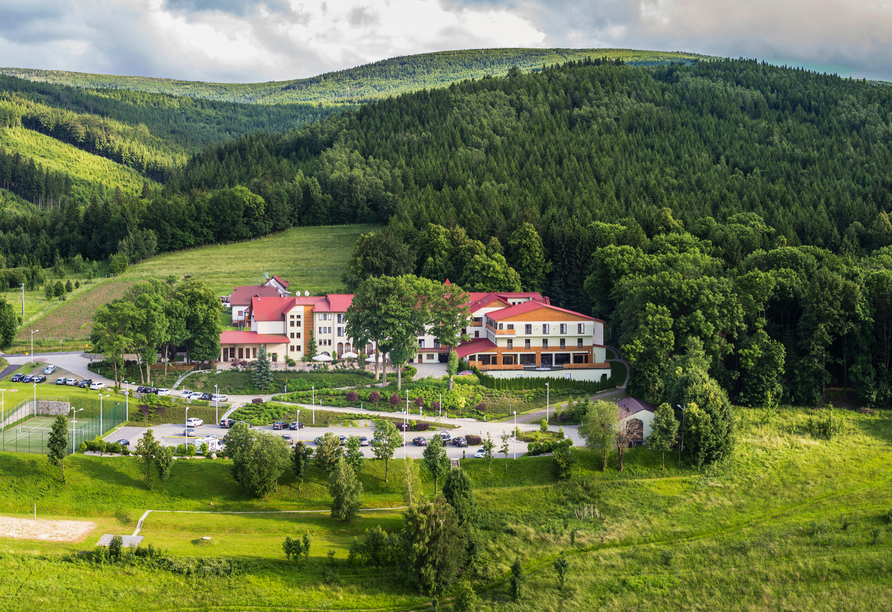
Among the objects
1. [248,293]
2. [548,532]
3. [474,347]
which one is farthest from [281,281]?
[548,532]

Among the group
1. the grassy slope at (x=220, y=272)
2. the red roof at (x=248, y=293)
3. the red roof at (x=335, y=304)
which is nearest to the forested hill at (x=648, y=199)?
the grassy slope at (x=220, y=272)

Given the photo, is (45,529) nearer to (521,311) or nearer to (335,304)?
(335,304)

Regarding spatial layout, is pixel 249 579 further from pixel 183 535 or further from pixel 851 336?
pixel 851 336

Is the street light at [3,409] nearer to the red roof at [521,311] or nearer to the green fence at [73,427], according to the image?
the green fence at [73,427]

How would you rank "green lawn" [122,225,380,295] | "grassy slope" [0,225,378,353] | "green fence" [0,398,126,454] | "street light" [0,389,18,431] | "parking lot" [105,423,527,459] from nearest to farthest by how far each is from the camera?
"green fence" [0,398,126,454]
"street light" [0,389,18,431]
"parking lot" [105,423,527,459]
"grassy slope" [0,225,378,353]
"green lawn" [122,225,380,295]

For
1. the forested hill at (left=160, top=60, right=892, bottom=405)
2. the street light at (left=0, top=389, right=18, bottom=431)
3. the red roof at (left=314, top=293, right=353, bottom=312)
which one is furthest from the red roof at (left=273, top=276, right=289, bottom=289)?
the street light at (left=0, top=389, right=18, bottom=431)

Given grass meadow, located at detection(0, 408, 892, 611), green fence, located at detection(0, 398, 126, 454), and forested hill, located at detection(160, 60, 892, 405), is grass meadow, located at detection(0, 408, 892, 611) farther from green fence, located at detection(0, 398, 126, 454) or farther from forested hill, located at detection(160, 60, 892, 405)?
forested hill, located at detection(160, 60, 892, 405)

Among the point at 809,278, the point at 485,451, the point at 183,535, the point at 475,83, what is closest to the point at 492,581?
A: the point at 485,451
